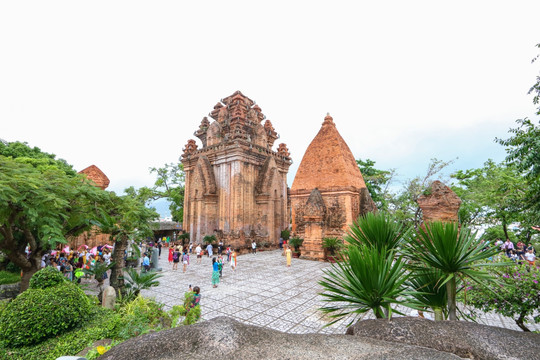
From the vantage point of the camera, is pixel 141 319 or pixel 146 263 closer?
pixel 141 319

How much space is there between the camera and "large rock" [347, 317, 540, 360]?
7.47 feet

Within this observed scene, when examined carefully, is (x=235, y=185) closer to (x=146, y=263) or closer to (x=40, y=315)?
(x=146, y=263)

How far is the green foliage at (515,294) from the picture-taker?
3.31 meters

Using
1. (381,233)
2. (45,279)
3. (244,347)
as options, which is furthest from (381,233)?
(45,279)

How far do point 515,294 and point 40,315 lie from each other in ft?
23.2

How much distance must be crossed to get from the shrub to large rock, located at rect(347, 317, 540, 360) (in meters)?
4.62

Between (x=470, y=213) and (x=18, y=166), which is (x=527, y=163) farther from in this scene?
(x=470, y=213)

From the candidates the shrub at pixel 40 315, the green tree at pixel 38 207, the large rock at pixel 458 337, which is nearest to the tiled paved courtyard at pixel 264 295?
the large rock at pixel 458 337

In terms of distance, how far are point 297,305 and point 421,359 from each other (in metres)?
5.50

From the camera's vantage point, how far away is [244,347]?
81.5 inches

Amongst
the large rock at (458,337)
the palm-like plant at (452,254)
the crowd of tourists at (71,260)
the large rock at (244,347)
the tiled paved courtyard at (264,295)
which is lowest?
the tiled paved courtyard at (264,295)

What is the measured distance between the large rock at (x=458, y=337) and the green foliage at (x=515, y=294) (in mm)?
801

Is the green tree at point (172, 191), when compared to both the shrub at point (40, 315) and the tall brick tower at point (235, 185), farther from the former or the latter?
the shrub at point (40, 315)

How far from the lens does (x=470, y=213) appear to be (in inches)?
650
